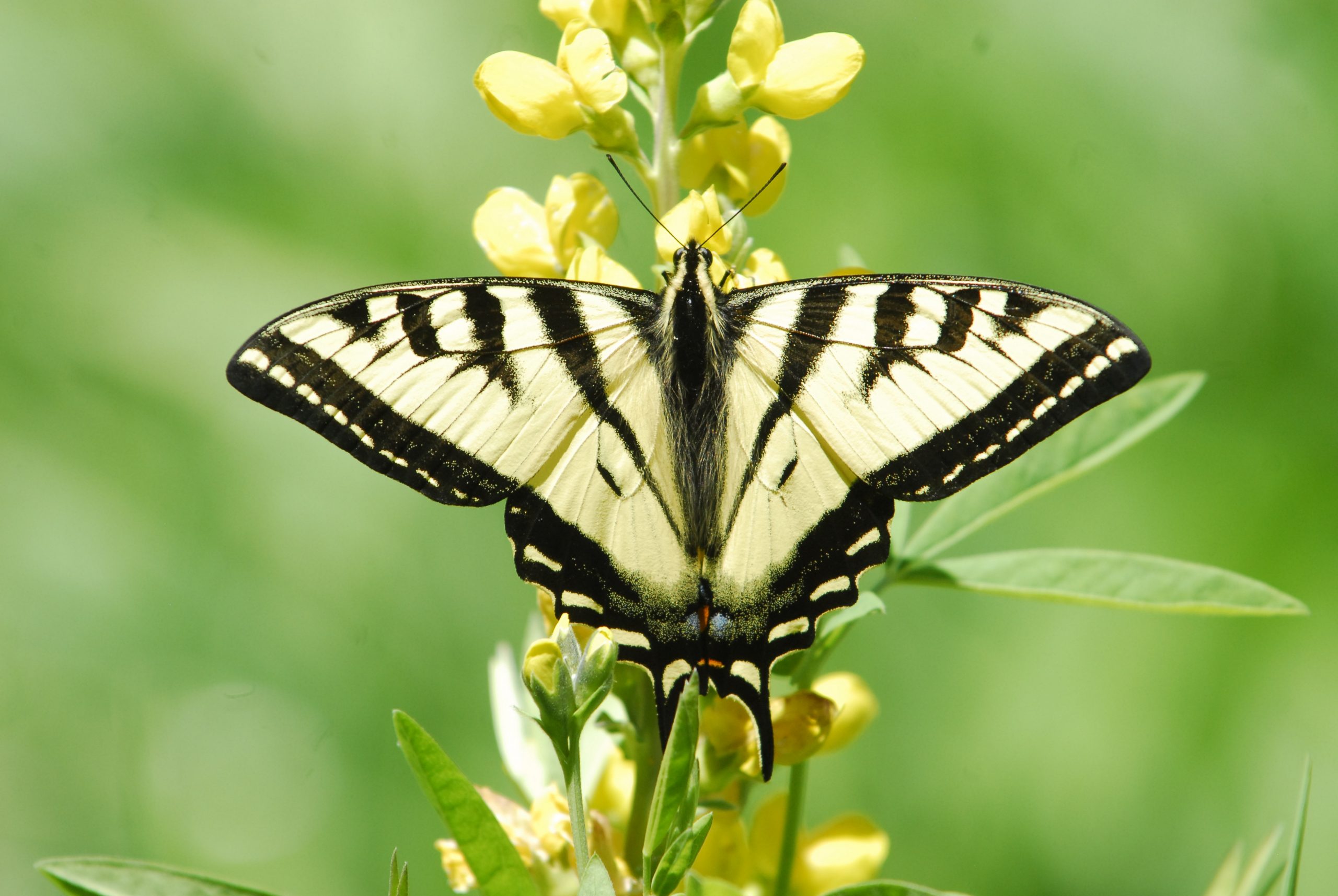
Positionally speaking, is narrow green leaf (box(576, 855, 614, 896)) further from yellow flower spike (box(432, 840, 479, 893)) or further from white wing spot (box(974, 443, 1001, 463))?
white wing spot (box(974, 443, 1001, 463))

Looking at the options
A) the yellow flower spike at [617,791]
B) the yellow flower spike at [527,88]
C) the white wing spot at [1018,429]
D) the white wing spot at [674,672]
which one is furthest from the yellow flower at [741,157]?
the yellow flower spike at [617,791]

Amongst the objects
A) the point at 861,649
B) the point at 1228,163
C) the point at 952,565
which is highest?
the point at 1228,163

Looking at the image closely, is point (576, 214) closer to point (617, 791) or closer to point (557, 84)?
point (557, 84)

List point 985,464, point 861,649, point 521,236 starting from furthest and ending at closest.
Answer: point 861,649, point 521,236, point 985,464

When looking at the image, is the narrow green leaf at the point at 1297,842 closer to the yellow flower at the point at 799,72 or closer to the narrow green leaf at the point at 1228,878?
the narrow green leaf at the point at 1228,878

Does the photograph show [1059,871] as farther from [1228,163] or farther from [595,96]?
[595,96]

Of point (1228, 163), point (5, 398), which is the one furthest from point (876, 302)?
point (5, 398)

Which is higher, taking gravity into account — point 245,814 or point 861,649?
point 861,649

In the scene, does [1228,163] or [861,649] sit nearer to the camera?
[861,649]
